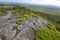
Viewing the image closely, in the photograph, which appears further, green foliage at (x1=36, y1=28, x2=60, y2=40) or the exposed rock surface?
green foliage at (x1=36, y1=28, x2=60, y2=40)

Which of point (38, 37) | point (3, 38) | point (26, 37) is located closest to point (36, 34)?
point (38, 37)

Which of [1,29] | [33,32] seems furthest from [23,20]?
[1,29]

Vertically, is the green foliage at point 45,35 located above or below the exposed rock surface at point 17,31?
below

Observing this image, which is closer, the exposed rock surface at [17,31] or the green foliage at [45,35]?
the exposed rock surface at [17,31]

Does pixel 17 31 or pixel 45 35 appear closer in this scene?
pixel 17 31

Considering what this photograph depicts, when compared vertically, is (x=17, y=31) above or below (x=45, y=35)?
above

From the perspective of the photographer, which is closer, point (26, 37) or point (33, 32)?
point (26, 37)

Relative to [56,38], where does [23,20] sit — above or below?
above

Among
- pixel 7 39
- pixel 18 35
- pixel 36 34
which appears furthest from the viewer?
pixel 36 34

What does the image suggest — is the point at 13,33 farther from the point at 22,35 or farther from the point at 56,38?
the point at 56,38

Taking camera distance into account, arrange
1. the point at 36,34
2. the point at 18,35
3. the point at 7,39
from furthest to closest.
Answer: the point at 36,34, the point at 18,35, the point at 7,39

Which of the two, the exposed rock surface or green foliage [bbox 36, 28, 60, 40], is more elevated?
the exposed rock surface
